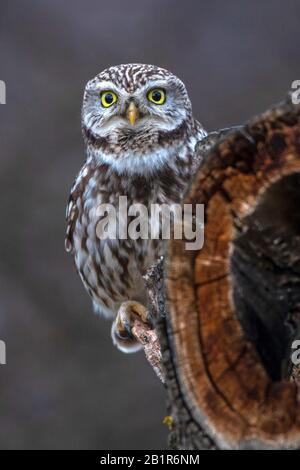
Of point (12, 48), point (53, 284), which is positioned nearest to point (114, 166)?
point (53, 284)

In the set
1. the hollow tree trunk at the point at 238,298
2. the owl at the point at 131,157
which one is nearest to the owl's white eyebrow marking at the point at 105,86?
the owl at the point at 131,157

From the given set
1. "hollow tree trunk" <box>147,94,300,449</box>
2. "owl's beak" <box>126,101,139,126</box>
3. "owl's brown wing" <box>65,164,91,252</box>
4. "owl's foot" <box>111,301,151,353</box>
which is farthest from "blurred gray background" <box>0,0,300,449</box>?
"hollow tree trunk" <box>147,94,300,449</box>

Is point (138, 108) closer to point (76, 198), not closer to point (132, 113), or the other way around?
point (132, 113)

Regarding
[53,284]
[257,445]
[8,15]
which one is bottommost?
[257,445]

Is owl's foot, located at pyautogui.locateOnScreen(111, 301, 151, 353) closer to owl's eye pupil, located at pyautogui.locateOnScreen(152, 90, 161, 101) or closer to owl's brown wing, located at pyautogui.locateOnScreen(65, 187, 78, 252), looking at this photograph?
owl's brown wing, located at pyautogui.locateOnScreen(65, 187, 78, 252)

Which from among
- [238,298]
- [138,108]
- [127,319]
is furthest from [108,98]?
[238,298]

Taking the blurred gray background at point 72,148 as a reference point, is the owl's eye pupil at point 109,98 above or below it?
below

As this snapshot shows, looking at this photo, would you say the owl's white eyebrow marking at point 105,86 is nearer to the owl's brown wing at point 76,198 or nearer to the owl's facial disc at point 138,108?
the owl's facial disc at point 138,108

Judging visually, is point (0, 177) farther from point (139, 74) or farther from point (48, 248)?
point (139, 74)
